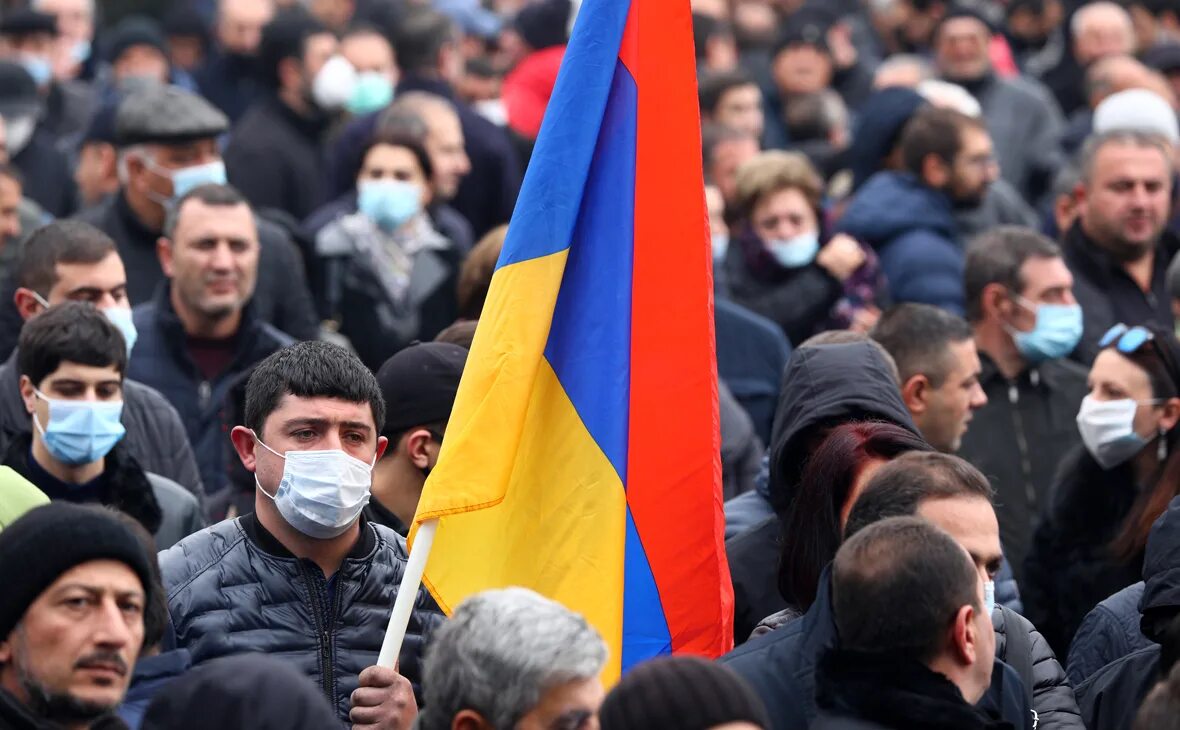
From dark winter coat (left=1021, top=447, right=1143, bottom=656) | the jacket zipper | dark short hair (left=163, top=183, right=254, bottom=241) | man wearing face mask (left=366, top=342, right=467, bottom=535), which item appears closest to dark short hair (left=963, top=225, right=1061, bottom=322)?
dark winter coat (left=1021, top=447, right=1143, bottom=656)

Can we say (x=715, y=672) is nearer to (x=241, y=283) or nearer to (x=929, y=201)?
(x=241, y=283)

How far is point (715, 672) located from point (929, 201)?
22.9 ft

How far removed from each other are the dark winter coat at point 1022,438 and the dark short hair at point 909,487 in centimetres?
327

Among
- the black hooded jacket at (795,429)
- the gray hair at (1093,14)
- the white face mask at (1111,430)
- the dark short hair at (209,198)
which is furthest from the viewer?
the gray hair at (1093,14)

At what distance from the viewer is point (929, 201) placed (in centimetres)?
1105

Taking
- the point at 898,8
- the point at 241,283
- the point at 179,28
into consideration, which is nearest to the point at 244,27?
the point at 179,28

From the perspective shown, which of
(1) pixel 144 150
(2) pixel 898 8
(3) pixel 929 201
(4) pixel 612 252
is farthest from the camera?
(2) pixel 898 8

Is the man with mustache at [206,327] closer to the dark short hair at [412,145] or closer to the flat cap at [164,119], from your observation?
the flat cap at [164,119]

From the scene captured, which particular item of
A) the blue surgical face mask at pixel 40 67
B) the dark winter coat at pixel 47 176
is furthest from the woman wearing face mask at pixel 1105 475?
the blue surgical face mask at pixel 40 67

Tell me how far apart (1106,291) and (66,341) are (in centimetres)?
Answer: 543

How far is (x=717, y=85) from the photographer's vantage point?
14070 millimetres

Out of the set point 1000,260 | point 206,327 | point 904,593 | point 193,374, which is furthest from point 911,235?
point 904,593

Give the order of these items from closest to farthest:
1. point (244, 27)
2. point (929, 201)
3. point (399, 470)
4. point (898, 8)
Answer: point (399, 470)
point (929, 201)
point (244, 27)
point (898, 8)

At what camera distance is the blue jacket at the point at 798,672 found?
5.05 m
